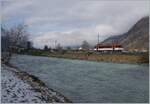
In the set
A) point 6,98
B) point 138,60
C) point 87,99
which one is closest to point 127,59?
point 138,60

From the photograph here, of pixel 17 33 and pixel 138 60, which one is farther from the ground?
pixel 17 33

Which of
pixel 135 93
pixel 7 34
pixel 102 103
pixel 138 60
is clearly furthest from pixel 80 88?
pixel 7 34

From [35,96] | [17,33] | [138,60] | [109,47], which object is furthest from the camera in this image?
[109,47]

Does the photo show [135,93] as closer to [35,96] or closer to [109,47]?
[35,96]

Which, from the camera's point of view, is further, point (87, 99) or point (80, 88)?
Result: point (80, 88)

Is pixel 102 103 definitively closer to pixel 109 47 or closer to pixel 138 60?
pixel 138 60

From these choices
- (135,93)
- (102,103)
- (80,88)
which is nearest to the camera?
(102,103)

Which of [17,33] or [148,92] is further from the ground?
[17,33]

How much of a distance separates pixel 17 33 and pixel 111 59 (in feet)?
126

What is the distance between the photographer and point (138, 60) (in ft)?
192

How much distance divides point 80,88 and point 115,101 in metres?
4.73

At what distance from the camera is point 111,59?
65.3m

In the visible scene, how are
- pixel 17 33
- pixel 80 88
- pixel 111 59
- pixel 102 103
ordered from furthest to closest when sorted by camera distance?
1. pixel 17 33
2. pixel 111 59
3. pixel 80 88
4. pixel 102 103

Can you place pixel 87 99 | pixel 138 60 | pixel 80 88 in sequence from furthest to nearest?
pixel 138 60
pixel 80 88
pixel 87 99
